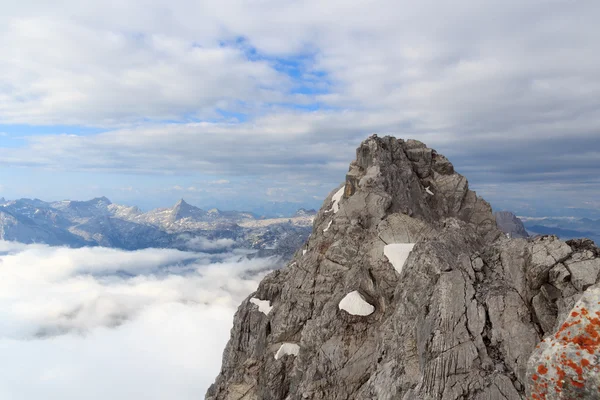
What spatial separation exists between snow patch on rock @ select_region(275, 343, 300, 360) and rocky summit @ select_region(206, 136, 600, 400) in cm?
12

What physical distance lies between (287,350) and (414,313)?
61.3ft

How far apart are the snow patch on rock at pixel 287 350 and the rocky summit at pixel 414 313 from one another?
0.12 meters

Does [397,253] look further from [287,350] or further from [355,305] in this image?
[287,350]

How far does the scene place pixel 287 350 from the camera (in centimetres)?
3953

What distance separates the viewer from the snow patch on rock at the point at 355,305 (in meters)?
33.2

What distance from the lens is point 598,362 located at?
830cm

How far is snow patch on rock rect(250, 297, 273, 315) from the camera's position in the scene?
48.4 m

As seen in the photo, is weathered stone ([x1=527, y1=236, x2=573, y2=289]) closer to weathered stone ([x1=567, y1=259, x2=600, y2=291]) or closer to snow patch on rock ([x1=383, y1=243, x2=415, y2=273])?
weathered stone ([x1=567, y1=259, x2=600, y2=291])

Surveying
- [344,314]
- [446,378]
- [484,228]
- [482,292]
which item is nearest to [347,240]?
[344,314]

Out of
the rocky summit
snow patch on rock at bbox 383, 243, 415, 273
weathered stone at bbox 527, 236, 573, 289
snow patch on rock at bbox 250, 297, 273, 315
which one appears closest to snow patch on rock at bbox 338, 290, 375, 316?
the rocky summit

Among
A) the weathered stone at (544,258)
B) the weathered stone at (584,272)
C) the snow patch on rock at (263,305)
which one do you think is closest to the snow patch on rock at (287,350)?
the snow patch on rock at (263,305)

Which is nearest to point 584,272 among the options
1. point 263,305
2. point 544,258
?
point 544,258

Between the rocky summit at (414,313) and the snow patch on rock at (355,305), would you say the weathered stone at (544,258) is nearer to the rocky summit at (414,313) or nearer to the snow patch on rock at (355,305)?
the rocky summit at (414,313)

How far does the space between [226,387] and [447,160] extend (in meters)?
48.6
